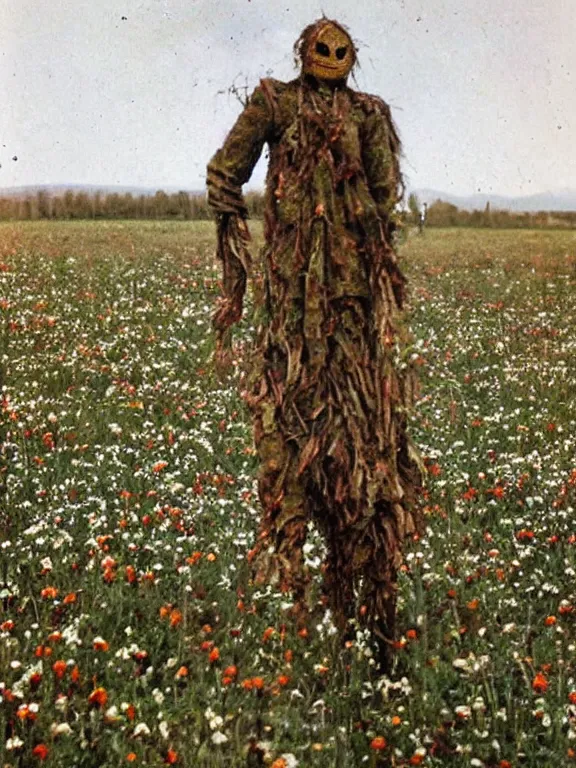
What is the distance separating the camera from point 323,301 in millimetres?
4547

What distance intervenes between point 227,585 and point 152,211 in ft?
70.8

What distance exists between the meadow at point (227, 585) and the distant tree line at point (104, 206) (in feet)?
39.2

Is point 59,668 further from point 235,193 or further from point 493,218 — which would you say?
point 493,218

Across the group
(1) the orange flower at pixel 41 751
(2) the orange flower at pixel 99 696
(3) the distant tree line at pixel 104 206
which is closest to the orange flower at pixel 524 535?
(2) the orange flower at pixel 99 696

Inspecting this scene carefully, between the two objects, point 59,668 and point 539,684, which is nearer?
point 59,668

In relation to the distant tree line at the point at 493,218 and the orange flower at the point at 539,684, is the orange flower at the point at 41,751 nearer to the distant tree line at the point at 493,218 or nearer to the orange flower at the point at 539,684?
the orange flower at the point at 539,684

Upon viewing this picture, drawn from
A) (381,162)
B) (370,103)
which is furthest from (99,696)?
(370,103)

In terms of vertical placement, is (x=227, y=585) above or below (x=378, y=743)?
above

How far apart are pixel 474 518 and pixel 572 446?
1.90 meters

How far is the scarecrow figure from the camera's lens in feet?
14.9

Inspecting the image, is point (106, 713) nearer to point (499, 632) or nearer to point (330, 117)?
point (499, 632)

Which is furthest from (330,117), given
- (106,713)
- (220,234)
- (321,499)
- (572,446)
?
(572,446)

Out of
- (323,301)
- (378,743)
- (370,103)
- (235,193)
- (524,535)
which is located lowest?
(378,743)

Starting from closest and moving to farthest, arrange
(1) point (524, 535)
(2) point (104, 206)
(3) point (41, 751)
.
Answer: (3) point (41, 751) → (1) point (524, 535) → (2) point (104, 206)
